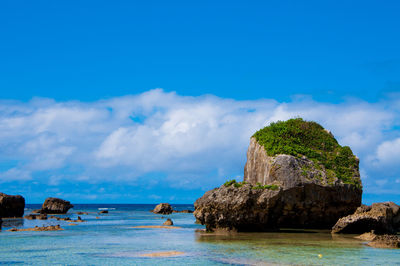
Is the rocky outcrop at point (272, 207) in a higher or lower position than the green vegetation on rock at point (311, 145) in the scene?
lower

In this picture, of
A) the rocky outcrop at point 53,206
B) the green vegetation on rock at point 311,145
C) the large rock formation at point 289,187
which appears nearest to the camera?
the large rock formation at point 289,187

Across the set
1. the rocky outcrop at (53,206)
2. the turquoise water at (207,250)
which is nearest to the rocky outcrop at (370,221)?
the turquoise water at (207,250)

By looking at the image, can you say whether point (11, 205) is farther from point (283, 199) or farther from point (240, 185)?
point (283, 199)

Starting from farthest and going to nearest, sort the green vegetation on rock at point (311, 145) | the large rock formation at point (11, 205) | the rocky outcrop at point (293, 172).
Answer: the large rock formation at point (11, 205) → the green vegetation on rock at point (311, 145) → the rocky outcrop at point (293, 172)

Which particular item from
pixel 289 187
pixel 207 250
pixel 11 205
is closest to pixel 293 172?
pixel 289 187

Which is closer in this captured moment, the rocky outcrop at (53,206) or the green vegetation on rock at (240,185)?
the green vegetation on rock at (240,185)

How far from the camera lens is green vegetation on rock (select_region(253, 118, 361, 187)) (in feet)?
124

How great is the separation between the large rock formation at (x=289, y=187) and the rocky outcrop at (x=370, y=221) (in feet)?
12.3

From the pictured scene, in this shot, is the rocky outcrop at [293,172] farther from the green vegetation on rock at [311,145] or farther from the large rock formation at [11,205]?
the large rock formation at [11,205]

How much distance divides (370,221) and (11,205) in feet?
167

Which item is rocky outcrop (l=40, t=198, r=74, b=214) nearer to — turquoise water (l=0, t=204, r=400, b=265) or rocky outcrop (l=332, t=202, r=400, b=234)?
turquoise water (l=0, t=204, r=400, b=265)

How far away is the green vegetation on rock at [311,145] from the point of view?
37844 mm

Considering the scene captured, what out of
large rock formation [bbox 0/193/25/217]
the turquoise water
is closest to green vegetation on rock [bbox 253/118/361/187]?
the turquoise water

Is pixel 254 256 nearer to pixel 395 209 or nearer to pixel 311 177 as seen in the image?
pixel 311 177
